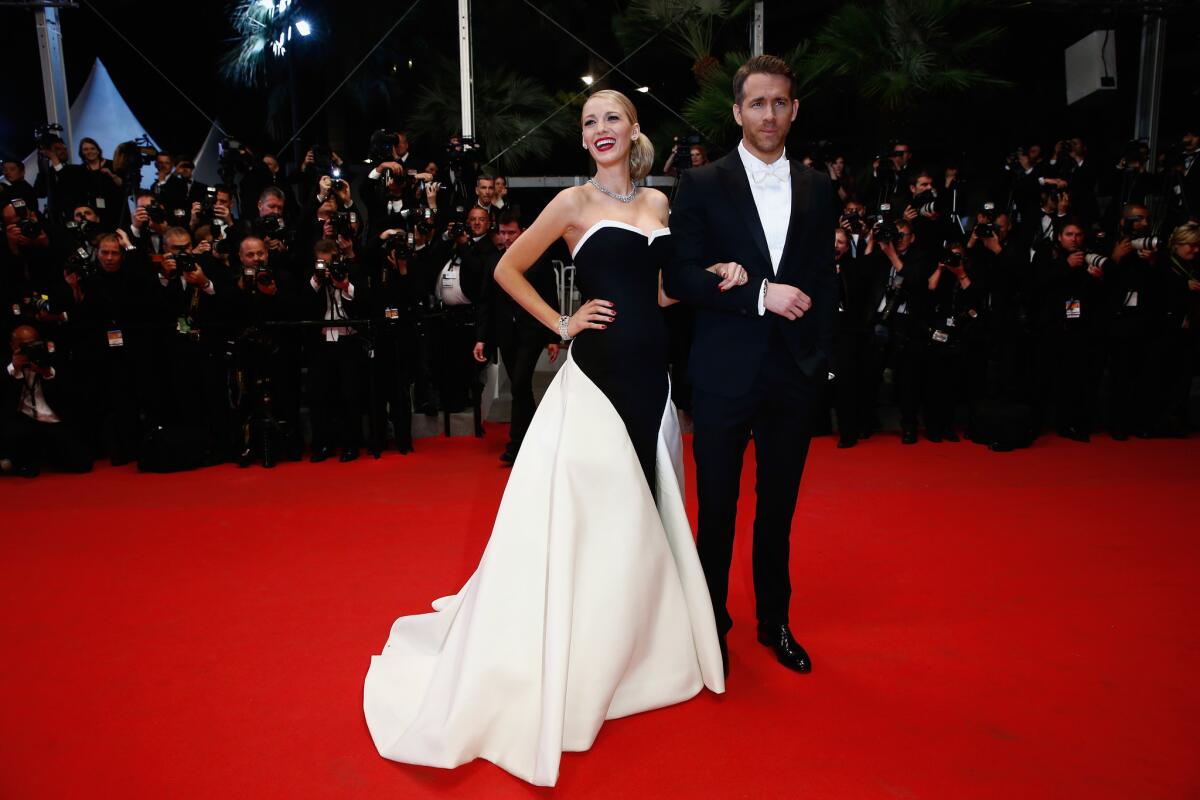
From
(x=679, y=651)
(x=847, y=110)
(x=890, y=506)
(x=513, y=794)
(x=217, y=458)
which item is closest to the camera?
(x=513, y=794)

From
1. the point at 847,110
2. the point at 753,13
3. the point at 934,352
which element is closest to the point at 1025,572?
the point at 934,352

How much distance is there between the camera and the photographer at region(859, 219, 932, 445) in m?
5.59

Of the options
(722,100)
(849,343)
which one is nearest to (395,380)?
(849,343)

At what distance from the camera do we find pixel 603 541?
214 centimetres

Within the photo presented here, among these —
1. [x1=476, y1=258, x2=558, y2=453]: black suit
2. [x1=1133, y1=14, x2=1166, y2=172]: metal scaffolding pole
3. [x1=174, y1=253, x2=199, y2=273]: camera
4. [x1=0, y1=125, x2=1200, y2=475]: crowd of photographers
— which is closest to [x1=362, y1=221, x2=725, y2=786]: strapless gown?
[x1=0, y1=125, x2=1200, y2=475]: crowd of photographers

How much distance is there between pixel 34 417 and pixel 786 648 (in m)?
4.78

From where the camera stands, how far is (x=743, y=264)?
88.8 inches

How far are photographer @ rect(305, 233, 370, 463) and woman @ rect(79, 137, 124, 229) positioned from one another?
2.54m

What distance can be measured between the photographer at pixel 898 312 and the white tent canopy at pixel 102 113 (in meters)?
8.49

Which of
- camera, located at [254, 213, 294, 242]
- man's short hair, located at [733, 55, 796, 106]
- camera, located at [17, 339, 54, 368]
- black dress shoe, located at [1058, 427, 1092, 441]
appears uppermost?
man's short hair, located at [733, 55, 796, 106]

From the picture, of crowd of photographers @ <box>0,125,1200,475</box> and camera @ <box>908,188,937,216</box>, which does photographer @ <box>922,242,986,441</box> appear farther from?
camera @ <box>908,188,937,216</box>

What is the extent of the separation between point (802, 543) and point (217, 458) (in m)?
3.67

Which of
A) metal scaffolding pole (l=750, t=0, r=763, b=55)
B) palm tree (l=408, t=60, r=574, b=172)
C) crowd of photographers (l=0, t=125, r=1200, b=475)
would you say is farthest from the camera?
palm tree (l=408, t=60, r=574, b=172)

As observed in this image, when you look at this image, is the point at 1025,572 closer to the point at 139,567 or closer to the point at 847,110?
the point at 139,567
